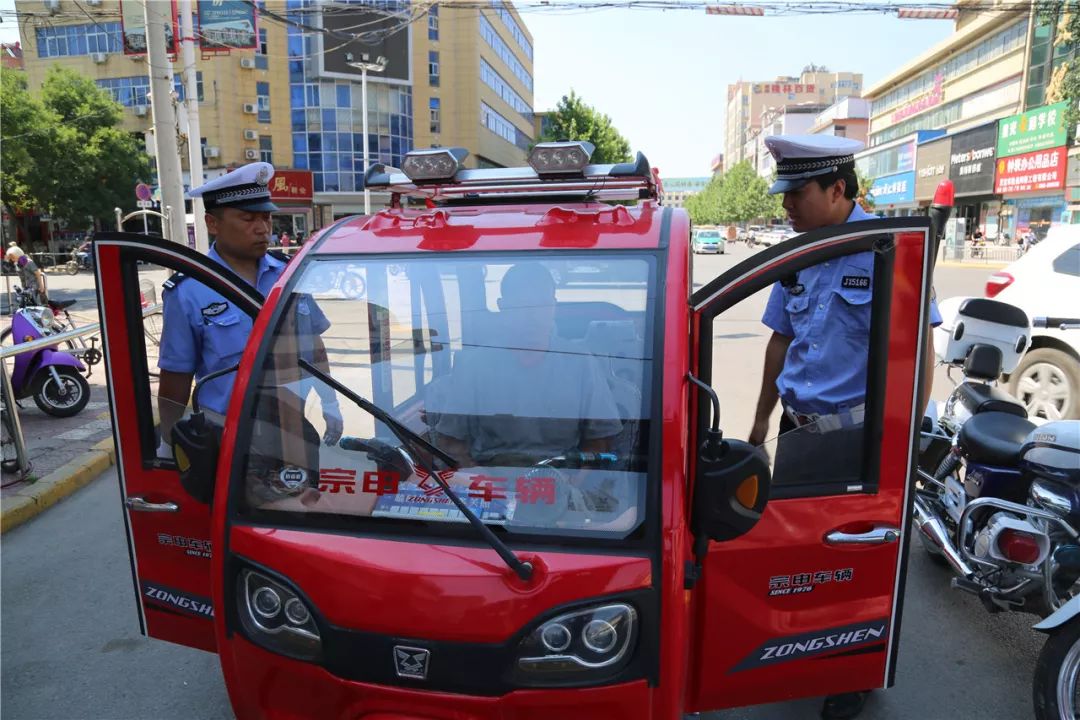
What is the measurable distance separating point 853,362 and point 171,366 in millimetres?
2697

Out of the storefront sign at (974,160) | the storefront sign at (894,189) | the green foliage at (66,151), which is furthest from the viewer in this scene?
the storefront sign at (894,189)

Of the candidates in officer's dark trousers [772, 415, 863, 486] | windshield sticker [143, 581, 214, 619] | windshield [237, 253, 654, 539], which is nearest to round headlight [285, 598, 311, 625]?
windshield [237, 253, 654, 539]

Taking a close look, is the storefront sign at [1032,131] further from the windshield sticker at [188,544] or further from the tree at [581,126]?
the windshield sticker at [188,544]

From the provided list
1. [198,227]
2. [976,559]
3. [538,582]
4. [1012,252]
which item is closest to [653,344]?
[538,582]

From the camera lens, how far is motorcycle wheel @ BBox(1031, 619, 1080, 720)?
8.19 ft

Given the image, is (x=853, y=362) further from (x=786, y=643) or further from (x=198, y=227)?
(x=198, y=227)

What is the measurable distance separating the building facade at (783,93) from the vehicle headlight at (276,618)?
139270mm

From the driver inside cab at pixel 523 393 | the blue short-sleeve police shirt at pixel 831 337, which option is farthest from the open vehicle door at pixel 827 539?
the blue short-sleeve police shirt at pixel 831 337

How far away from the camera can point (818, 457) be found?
7.63 ft

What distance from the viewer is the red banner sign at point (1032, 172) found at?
33469 millimetres

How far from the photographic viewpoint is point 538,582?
1760 millimetres

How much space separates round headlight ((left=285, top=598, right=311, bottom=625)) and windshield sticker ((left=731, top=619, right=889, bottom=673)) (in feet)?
4.16

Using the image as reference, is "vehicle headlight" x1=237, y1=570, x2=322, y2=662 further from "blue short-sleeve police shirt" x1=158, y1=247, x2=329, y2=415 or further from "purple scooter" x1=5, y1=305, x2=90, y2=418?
"purple scooter" x1=5, y1=305, x2=90, y2=418

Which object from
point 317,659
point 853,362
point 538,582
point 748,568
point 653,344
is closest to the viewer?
point 538,582
